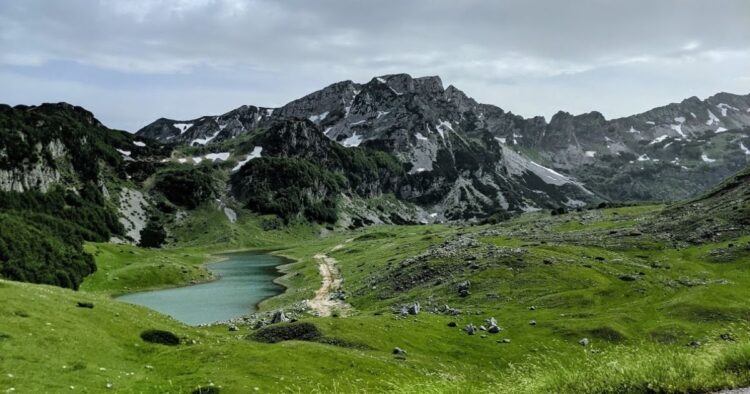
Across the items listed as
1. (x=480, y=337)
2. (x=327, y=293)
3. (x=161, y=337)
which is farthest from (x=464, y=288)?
(x=161, y=337)

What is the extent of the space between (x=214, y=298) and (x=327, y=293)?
2959 centimetres

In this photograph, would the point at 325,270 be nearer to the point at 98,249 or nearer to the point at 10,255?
the point at 98,249

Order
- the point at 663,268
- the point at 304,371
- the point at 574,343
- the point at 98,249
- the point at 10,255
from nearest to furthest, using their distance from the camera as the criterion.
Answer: the point at 304,371
the point at 574,343
the point at 663,268
the point at 10,255
the point at 98,249

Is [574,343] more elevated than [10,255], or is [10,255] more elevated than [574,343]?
[10,255]

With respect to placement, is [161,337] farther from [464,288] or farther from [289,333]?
[464,288]

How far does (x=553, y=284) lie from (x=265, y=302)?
6433 centimetres

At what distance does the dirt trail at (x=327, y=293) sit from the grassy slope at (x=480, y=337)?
4.48 m

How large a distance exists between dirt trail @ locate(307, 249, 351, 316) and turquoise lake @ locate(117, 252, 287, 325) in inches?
536

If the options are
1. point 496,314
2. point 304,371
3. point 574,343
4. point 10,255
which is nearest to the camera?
point 304,371

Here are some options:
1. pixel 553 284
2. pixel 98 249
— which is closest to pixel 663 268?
pixel 553 284

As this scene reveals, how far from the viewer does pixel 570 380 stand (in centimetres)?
1500

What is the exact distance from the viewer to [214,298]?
12694cm

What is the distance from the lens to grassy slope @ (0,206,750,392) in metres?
15.7

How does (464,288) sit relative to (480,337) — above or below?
above
